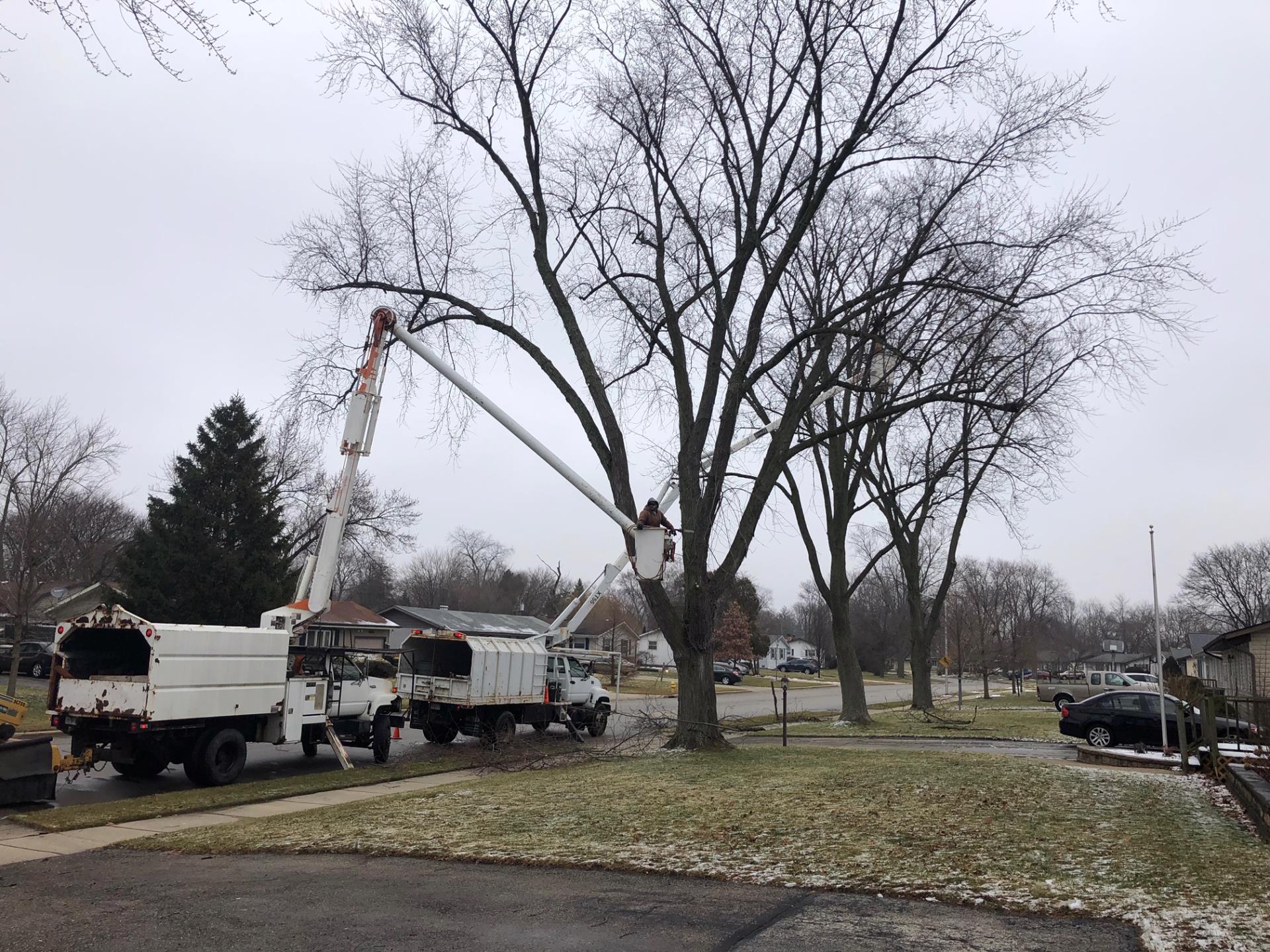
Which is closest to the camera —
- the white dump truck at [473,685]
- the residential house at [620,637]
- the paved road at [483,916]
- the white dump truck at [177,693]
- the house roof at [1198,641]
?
the paved road at [483,916]

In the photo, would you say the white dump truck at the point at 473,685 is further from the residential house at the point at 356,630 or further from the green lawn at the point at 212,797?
the green lawn at the point at 212,797

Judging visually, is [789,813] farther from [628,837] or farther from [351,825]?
[351,825]

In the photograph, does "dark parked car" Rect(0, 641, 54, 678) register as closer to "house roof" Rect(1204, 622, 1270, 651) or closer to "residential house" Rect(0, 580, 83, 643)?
A: "residential house" Rect(0, 580, 83, 643)

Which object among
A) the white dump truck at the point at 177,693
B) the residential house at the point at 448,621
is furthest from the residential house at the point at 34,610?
the residential house at the point at 448,621

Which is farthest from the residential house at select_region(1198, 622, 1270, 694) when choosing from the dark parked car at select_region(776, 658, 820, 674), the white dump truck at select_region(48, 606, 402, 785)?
the dark parked car at select_region(776, 658, 820, 674)

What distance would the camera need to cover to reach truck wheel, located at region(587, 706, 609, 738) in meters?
25.9

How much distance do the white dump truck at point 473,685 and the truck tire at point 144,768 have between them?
546 centimetres

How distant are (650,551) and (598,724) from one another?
10444 mm

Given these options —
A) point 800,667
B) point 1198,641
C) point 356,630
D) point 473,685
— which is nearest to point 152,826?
point 473,685

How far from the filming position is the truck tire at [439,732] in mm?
22094

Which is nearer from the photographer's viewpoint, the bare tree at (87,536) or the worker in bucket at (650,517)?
the worker in bucket at (650,517)

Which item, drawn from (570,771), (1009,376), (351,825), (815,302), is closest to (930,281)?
(1009,376)

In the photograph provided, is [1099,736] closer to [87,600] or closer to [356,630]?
[356,630]

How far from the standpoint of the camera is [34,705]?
2589 centimetres
